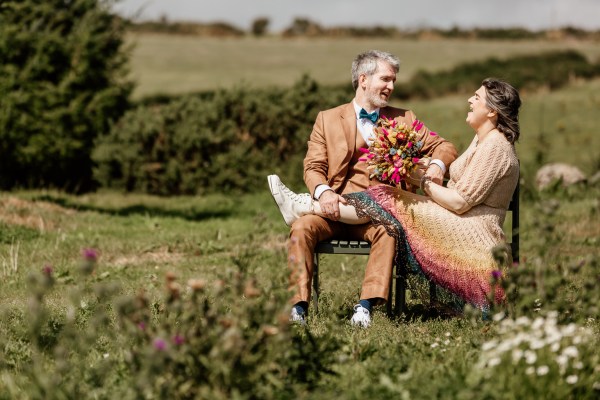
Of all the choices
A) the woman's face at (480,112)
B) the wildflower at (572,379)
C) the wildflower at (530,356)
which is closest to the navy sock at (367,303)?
the woman's face at (480,112)

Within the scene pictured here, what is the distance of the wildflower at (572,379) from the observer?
152 inches

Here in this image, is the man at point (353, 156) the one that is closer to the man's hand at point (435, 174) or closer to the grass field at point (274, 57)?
the man's hand at point (435, 174)

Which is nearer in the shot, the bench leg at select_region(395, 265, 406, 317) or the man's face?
the bench leg at select_region(395, 265, 406, 317)

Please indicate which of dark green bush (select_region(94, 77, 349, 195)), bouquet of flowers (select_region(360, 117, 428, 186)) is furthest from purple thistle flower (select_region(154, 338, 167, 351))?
dark green bush (select_region(94, 77, 349, 195))

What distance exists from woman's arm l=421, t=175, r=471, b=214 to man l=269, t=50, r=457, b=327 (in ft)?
0.52

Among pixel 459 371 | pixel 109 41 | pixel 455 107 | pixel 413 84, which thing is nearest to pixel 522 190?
pixel 109 41

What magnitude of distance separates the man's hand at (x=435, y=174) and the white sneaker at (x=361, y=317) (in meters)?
0.98

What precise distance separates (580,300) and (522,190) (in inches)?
378

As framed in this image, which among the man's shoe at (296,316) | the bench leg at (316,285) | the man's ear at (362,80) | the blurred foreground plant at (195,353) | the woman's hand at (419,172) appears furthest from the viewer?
the man's ear at (362,80)

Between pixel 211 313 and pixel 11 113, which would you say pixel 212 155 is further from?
pixel 211 313

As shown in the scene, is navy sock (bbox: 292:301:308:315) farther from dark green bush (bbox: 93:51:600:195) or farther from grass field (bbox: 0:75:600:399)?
dark green bush (bbox: 93:51:600:195)

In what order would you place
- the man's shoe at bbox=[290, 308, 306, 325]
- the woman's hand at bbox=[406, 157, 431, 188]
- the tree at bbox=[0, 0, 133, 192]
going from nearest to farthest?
1. the man's shoe at bbox=[290, 308, 306, 325]
2. the woman's hand at bbox=[406, 157, 431, 188]
3. the tree at bbox=[0, 0, 133, 192]

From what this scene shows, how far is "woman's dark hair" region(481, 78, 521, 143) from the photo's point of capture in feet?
19.4

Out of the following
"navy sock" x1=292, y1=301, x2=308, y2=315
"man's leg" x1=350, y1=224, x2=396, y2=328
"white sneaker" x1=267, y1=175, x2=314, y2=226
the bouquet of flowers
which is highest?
the bouquet of flowers
